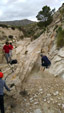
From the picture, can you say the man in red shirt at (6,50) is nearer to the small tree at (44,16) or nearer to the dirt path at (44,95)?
the dirt path at (44,95)

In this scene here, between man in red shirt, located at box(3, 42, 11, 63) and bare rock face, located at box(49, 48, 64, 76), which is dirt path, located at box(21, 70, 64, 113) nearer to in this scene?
bare rock face, located at box(49, 48, 64, 76)

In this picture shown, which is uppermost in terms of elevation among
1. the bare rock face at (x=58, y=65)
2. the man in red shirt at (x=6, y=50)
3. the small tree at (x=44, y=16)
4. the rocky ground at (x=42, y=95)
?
the small tree at (x=44, y=16)

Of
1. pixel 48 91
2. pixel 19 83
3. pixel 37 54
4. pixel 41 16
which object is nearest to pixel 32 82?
pixel 19 83

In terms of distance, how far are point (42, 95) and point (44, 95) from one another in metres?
0.10

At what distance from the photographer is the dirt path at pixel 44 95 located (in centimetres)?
612

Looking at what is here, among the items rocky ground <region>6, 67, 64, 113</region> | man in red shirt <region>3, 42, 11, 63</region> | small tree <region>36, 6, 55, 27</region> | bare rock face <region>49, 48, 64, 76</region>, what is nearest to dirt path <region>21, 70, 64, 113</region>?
rocky ground <region>6, 67, 64, 113</region>

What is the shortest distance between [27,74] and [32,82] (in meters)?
1.00

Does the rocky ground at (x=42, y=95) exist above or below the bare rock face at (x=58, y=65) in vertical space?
below

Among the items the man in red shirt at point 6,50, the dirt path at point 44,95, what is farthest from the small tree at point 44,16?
the dirt path at point 44,95

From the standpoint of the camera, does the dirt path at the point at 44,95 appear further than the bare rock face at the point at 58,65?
No

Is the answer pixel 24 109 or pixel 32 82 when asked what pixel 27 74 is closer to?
pixel 32 82

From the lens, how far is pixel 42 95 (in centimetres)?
700

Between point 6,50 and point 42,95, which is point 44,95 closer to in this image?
point 42,95

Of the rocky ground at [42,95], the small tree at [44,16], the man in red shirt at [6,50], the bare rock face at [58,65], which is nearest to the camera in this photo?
the rocky ground at [42,95]
